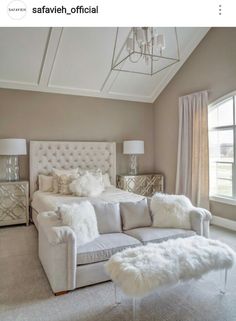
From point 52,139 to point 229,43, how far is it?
11.9ft

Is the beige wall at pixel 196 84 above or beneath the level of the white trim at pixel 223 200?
above

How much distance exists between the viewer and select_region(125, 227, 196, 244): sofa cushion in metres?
2.67

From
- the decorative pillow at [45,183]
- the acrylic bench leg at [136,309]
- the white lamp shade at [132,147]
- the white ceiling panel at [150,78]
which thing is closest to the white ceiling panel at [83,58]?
the white ceiling panel at [150,78]

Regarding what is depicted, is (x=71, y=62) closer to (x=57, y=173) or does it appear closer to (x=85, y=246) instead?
(x=57, y=173)

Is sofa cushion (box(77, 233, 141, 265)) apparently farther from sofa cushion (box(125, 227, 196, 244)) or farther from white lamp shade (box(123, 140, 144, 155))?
white lamp shade (box(123, 140, 144, 155))

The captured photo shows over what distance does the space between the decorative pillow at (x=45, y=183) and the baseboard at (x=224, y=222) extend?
3.03m

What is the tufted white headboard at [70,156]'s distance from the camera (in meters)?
4.76

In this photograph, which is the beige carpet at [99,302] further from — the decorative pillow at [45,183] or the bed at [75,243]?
the decorative pillow at [45,183]

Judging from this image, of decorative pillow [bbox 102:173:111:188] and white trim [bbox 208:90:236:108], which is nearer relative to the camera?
white trim [bbox 208:90:236:108]

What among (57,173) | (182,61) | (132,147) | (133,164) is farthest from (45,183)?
(182,61)

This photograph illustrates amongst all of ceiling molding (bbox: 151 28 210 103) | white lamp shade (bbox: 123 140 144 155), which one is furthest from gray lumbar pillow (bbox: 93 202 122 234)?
ceiling molding (bbox: 151 28 210 103)

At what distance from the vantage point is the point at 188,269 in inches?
75.3

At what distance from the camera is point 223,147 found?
447cm

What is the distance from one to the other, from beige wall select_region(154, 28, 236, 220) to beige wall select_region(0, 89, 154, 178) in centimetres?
35
